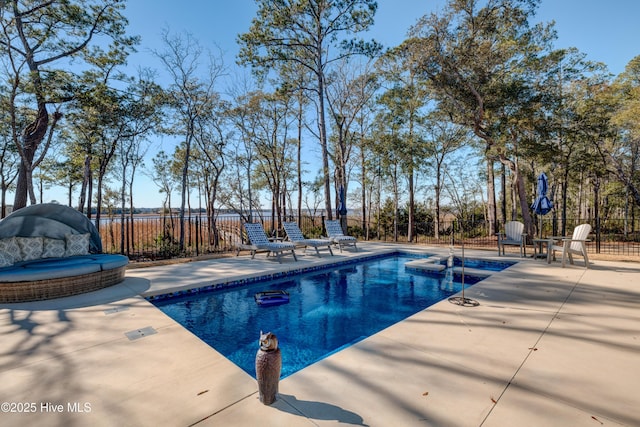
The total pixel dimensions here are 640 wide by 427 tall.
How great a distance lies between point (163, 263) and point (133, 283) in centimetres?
218

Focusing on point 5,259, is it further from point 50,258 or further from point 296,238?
point 296,238

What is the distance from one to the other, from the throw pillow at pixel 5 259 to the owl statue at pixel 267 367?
16.4 feet

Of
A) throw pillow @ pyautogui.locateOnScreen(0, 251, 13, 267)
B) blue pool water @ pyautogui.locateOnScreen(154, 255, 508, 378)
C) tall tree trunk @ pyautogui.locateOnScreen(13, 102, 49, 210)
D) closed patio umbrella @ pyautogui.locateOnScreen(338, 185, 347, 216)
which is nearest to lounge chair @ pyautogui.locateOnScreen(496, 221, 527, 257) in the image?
blue pool water @ pyautogui.locateOnScreen(154, 255, 508, 378)

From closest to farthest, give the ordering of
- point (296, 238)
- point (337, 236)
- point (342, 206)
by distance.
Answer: point (296, 238), point (337, 236), point (342, 206)

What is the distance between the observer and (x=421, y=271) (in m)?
6.69

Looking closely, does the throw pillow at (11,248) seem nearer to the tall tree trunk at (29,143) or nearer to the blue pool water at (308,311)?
the blue pool water at (308,311)

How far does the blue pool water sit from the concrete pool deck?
0.62 meters

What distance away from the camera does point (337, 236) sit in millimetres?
8930

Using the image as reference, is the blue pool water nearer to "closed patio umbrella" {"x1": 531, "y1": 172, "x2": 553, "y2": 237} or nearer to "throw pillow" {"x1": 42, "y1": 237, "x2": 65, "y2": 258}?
"throw pillow" {"x1": 42, "y1": 237, "x2": 65, "y2": 258}

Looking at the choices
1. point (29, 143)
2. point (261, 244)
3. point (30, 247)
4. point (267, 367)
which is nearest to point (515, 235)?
point (261, 244)

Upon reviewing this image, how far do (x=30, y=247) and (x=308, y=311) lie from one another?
4.74 m

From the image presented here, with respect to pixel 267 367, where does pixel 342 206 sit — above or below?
above

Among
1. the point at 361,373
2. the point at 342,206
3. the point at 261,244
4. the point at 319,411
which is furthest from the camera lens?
the point at 342,206

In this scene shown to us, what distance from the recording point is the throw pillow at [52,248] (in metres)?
4.85
